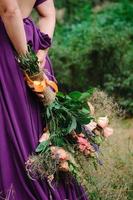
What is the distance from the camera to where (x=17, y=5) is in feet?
11.5

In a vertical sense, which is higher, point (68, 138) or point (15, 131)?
point (15, 131)

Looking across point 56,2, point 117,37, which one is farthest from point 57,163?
point 56,2

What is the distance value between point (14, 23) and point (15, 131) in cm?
63

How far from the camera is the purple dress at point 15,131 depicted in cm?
367

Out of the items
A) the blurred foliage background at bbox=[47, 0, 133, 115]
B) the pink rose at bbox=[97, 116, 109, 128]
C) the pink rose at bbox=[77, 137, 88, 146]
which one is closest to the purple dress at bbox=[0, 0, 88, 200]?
the pink rose at bbox=[77, 137, 88, 146]

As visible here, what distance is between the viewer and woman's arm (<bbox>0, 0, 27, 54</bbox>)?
3.46m

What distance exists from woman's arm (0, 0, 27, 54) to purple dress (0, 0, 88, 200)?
0.09 metres

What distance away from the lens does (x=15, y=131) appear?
145 inches

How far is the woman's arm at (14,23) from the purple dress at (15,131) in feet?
0.31

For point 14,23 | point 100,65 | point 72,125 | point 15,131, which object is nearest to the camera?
point 14,23

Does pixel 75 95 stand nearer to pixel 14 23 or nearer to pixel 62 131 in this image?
pixel 62 131

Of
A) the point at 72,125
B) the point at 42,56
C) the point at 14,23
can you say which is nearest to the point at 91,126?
the point at 72,125

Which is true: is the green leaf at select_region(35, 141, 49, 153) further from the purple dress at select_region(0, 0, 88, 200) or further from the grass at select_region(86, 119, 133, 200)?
the grass at select_region(86, 119, 133, 200)

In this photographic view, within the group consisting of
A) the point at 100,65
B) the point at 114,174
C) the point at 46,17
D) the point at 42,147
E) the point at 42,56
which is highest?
the point at 46,17
